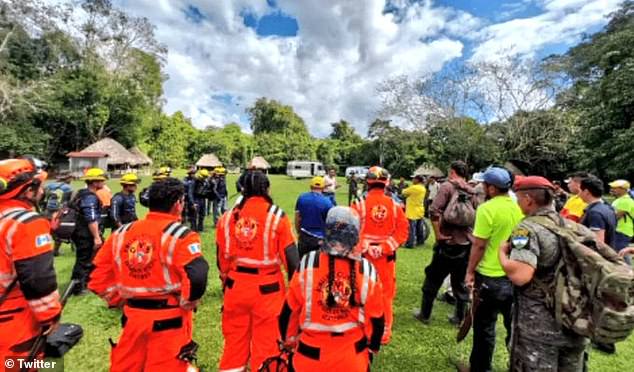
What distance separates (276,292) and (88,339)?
2914mm

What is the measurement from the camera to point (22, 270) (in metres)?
2.24

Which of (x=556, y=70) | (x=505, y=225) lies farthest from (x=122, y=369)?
(x=556, y=70)

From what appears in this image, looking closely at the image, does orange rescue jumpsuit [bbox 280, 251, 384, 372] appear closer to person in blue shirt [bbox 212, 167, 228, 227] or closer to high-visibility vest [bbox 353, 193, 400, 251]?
high-visibility vest [bbox 353, 193, 400, 251]

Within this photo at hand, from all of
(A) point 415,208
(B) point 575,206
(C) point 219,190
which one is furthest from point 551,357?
(C) point 219,190

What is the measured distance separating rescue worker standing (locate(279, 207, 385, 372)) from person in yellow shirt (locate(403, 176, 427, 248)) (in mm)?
7303

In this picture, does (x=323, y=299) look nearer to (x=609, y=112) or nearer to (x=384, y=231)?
(x=384, y=231)

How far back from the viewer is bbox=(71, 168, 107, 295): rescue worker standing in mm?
5551

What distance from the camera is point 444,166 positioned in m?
24.1

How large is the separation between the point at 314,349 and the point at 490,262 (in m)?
2.16

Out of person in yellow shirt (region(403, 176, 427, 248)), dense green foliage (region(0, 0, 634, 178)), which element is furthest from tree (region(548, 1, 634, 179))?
person in yellow shirt (region(403, 176, 427, 248))

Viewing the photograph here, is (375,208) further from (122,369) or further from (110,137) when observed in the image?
(110,137)

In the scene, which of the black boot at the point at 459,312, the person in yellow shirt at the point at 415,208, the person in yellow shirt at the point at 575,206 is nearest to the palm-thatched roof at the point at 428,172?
the person in yellow shirt at the point at 415,208

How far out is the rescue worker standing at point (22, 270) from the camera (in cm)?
225

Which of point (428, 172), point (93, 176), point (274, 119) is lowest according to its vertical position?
point (93, 176)
